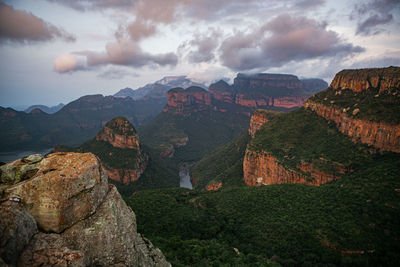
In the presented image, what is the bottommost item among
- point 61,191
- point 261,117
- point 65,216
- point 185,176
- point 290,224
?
point 185,176

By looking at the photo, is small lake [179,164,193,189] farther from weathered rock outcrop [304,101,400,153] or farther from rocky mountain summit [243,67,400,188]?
weathered rock outcrop [304,101,400,153]

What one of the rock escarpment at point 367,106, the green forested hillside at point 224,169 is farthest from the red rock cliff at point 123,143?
the rock escarpment at point 367,106

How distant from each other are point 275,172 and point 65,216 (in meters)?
63.0

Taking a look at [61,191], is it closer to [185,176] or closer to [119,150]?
[119,150]

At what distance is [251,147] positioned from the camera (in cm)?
7856

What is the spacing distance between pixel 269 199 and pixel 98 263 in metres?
41.4

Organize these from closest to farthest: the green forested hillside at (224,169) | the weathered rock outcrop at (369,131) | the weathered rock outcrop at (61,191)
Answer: the weathered rock outcrop at (61,191) < the weathered rock outcrop at (369,131) < the green forested hillside at (224,169)

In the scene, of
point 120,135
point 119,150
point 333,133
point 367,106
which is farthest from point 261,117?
point 119,150

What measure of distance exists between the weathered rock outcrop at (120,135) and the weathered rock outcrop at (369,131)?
87977 millimetres

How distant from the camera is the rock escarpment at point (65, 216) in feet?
30.6

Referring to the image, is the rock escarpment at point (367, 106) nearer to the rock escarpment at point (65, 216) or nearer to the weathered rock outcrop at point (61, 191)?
the rock escarpment at point (65, 216)

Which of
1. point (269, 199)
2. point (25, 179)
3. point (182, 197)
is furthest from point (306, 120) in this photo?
point (25, 179)

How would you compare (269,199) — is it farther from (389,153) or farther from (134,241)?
(134,241)

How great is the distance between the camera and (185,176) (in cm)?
14112
